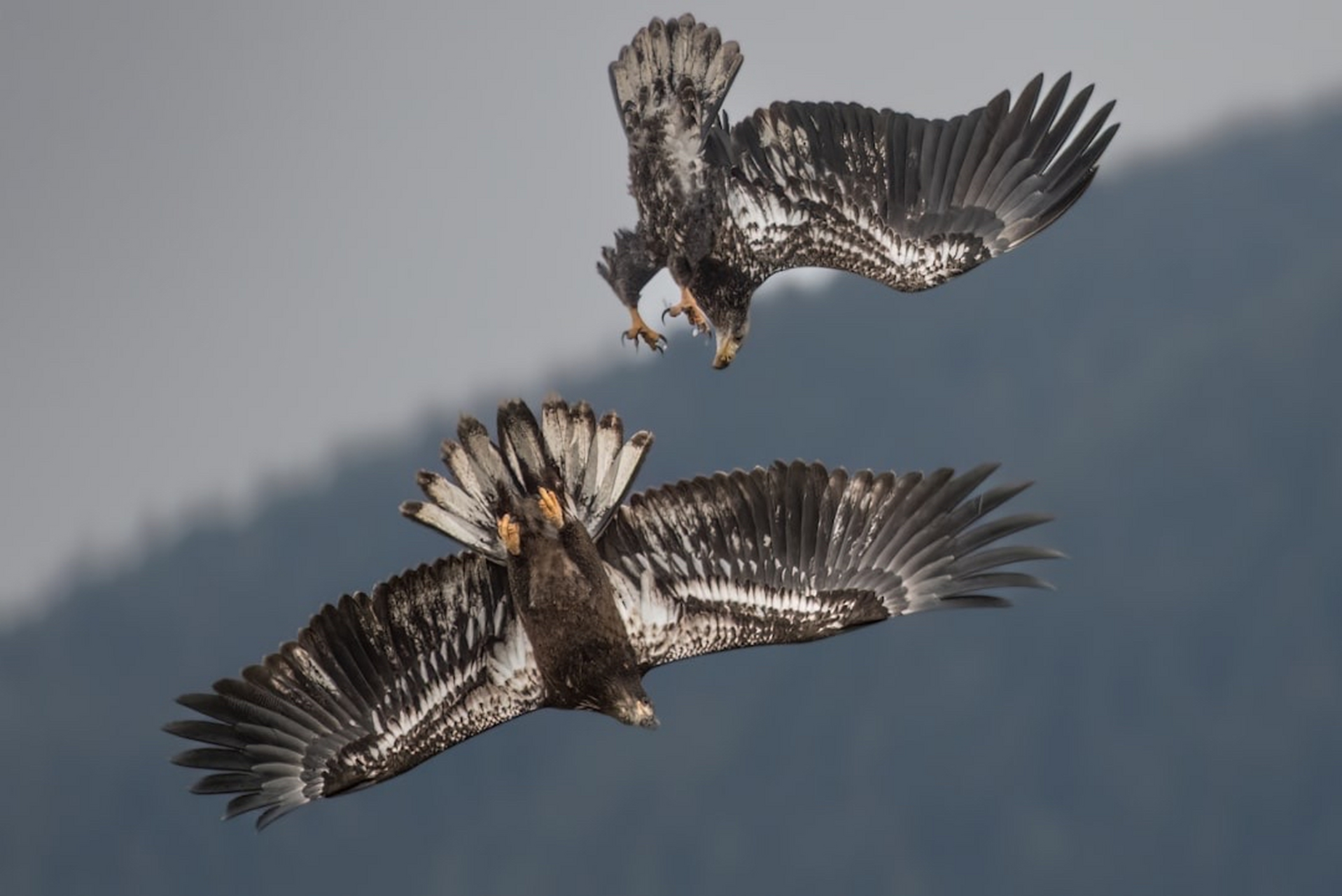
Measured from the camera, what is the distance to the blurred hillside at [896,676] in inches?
3398

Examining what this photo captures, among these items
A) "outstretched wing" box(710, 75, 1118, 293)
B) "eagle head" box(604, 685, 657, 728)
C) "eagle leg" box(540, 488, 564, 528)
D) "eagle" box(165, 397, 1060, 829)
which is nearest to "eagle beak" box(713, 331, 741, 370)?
"outstretched wing" box(710, 75, 1118, 293)

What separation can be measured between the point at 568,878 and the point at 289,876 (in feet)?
41.3

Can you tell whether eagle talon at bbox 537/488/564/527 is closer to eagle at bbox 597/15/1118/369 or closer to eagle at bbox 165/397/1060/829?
eagle at bbox 165/397/1060/829

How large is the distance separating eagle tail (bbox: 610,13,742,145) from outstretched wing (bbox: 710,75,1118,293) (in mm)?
331

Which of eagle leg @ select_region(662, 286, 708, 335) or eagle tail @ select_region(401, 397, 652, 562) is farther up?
eagle leg @ select_region(662, 286, 708, 335)

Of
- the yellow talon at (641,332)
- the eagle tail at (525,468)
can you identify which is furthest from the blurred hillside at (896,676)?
the eagle tail at (525,468)

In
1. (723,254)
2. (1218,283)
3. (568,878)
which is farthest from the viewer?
(1218,283)

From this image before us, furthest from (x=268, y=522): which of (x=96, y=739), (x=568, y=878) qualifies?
(x=568, y=878)

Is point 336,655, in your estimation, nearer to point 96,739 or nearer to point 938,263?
point 938,263

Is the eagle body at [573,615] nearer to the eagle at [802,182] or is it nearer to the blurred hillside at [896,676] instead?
the eagle at [802,182]

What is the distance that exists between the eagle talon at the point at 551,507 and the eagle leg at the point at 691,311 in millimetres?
1920

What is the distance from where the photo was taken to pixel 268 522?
100 metres

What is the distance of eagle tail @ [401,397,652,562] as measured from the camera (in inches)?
463

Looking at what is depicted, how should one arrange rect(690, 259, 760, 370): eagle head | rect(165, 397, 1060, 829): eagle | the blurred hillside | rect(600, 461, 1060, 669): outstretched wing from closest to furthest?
rect(165, 397, 1060, 829): eagle
rect(600, 461, 1060, 669): outstretched wing
rect(690, 259, 760, 370): eagle head
the blurred hillside
